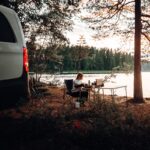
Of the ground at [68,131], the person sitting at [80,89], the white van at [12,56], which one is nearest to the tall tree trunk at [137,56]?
the person sitting at [80,89]

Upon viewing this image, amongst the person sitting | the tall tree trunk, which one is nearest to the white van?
the person sitting

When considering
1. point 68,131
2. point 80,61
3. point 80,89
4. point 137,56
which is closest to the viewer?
point 68,131

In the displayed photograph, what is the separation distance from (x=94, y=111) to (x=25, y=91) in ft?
10.9

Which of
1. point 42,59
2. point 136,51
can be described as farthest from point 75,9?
point 42,59

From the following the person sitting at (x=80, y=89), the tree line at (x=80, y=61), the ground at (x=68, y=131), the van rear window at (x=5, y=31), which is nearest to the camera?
the van rear window at (x=5, y=31)

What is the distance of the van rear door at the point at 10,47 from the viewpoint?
500cm

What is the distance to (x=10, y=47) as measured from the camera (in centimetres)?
518

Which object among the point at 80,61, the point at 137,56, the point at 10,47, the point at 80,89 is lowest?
the point at 80,61

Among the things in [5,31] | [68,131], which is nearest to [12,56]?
[5,31]

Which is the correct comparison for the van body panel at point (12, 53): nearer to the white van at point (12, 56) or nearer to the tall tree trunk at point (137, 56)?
the white van at point (12, 56)

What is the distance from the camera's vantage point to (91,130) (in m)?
6.44

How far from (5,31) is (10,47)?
1.01 ft

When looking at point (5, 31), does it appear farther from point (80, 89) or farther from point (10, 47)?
point (80, 89)

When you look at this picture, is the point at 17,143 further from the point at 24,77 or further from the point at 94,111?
the point at 94,111
